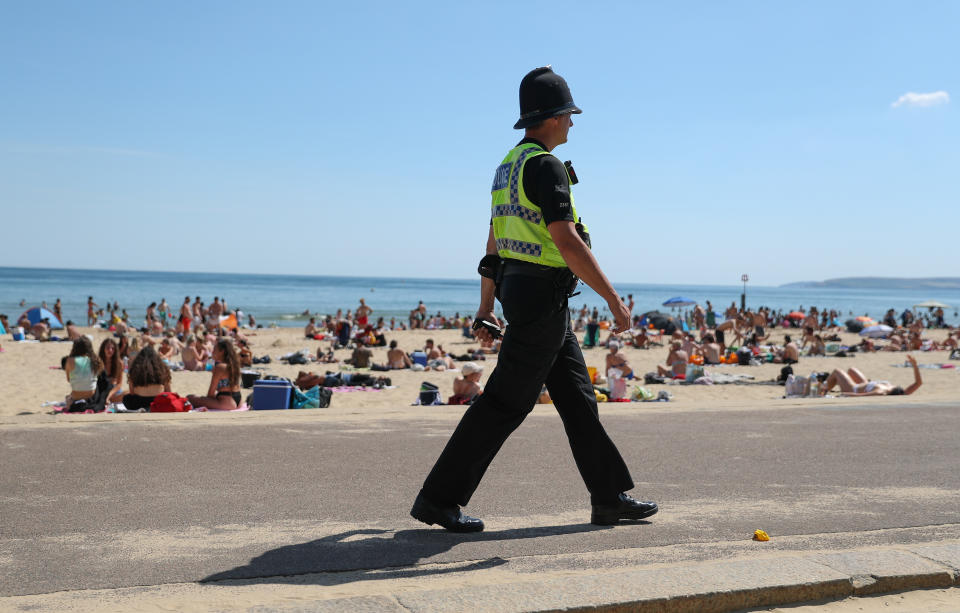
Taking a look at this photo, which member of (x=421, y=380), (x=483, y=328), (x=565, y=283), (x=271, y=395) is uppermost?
(x=565, y=283)

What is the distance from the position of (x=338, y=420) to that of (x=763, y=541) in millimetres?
3770

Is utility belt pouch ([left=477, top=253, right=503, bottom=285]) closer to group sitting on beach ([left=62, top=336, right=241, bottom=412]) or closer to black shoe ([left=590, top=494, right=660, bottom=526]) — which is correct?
black shoe ([left=590, top=494, right=660, bottom=526])

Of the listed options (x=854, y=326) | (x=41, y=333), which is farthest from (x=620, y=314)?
(x=854, y=326)

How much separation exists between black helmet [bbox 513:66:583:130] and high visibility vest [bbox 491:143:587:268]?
130 millimetres

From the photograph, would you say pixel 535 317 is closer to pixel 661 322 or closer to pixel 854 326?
pixel 661 322

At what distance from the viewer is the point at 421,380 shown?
59.0 feet

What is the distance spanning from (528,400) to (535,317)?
37 centimetres

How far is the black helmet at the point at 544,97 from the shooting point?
363 cm

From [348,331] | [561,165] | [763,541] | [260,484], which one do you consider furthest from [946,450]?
[348,331]

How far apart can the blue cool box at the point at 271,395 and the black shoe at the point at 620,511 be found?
7.50 m

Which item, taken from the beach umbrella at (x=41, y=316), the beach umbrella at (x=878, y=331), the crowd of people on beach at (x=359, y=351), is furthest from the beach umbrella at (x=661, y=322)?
the beach umbrella at (x=41, y=316)

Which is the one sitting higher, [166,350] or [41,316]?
[41,316]

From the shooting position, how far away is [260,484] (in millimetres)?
4504

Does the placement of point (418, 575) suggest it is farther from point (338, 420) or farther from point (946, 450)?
point (946, 450)
